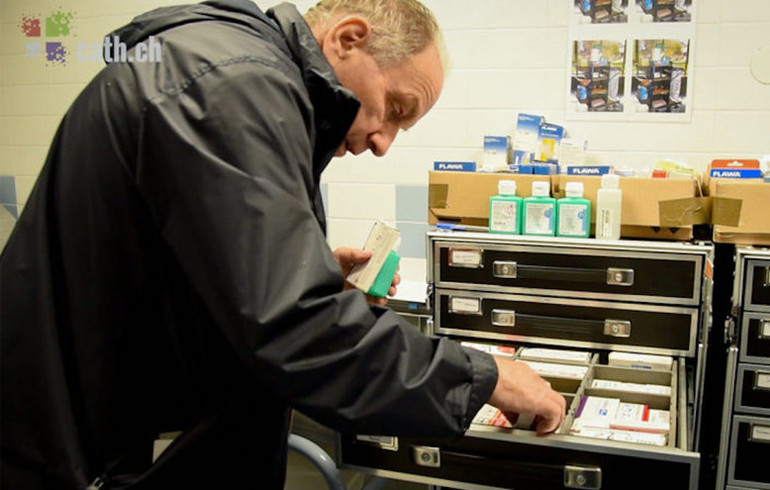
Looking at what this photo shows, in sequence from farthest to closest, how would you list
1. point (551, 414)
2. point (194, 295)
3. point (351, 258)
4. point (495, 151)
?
point (495, 151)
point (351, 258)
point (551, 414)
point (194, 295)

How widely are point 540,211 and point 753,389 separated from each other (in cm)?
76

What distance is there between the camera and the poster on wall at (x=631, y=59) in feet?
8.45

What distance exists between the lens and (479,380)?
101 centimetres

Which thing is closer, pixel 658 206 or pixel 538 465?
pixel 538 465

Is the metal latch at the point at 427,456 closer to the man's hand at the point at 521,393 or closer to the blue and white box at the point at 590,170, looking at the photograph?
the man's hand at the point at 521,393

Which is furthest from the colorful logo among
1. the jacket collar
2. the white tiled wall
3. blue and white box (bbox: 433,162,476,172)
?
the jacket collar

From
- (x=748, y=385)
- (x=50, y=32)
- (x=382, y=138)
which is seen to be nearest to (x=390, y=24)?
(x=382, y=138)

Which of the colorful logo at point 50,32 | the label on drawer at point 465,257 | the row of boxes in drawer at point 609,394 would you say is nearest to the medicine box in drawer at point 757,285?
the row of boxes in drawer at point 609,394

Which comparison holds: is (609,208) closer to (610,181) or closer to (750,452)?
(610,181)

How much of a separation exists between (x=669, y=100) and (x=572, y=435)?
1.62 metres

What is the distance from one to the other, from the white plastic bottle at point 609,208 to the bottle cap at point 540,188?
0.14 meters

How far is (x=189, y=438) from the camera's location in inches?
38.5

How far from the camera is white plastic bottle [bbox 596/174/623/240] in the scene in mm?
1978

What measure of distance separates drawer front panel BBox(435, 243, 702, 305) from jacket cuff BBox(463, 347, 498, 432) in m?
1.04
